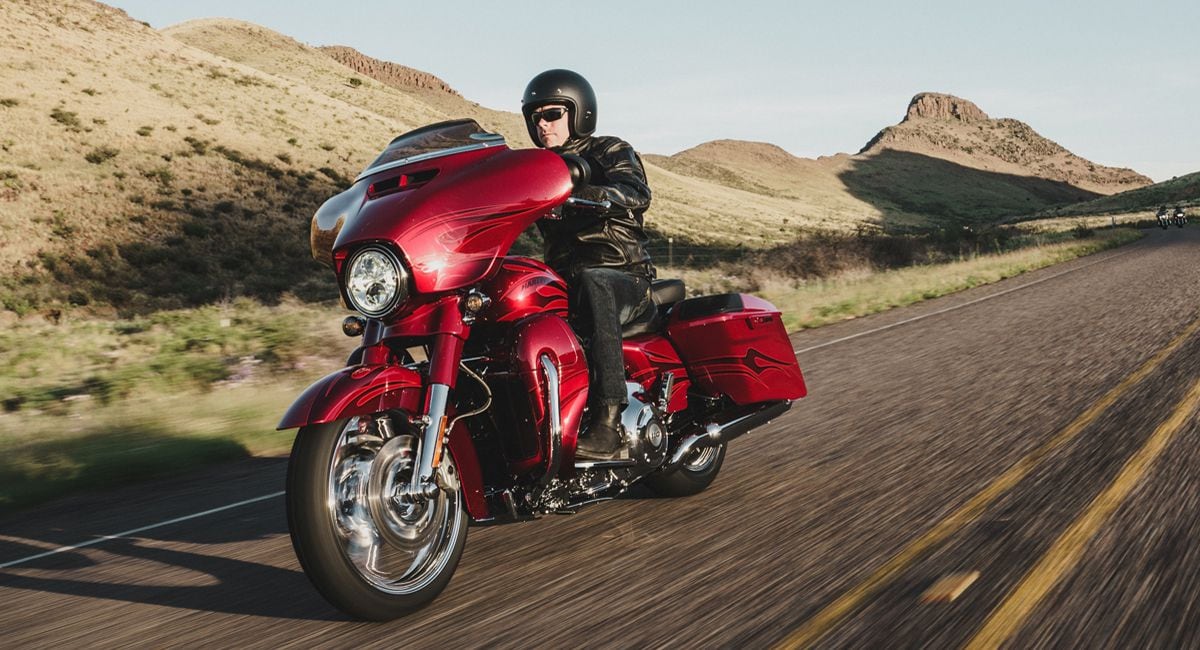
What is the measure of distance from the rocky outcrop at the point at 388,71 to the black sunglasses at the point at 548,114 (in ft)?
582

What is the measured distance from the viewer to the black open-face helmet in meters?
4.69

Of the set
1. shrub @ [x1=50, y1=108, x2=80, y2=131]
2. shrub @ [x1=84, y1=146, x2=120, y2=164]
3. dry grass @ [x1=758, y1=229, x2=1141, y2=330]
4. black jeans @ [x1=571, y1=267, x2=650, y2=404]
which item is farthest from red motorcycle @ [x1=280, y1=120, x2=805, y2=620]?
shrub @ [x1=50, y1=108, x2=80, y2=131]

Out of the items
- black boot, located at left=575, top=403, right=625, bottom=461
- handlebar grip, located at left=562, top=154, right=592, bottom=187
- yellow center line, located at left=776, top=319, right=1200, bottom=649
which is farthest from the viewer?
black boot, located at left=575, top=403, right=625, bottom=461

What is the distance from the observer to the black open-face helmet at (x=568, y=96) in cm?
469

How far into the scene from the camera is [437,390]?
361cm

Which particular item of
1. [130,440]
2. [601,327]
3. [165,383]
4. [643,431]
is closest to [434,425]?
[601,327]

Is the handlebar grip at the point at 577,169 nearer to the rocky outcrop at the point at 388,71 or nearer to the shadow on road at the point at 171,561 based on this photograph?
the shadow on road at the point at 171,561

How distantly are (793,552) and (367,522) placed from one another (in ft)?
5.82

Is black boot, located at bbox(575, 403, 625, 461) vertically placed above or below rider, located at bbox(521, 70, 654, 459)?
below

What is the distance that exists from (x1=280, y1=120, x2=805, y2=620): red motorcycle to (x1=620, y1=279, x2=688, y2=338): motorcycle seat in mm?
408

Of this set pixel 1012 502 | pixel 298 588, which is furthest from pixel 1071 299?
pixel 298 588

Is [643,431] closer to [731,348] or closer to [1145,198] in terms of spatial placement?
[731,348]

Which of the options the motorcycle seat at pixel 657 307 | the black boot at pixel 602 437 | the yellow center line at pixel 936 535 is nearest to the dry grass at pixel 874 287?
the yellow center line at pixel 936 535

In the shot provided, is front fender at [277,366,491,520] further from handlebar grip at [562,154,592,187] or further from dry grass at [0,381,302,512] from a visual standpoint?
dry grass at [0,381,302,512]
